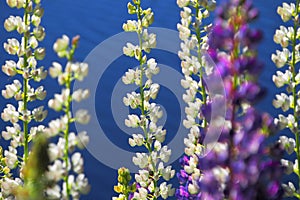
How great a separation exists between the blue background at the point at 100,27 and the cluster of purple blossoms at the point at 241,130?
4.78ft

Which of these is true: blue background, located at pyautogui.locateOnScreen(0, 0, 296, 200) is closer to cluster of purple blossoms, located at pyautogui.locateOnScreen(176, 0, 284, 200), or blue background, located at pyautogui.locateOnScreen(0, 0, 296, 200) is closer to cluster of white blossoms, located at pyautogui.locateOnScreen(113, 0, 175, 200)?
cluster of white blossoms, located at pyautogui.locateOnScreen(113, 0, 175, 200)

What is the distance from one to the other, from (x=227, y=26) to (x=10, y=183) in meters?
0.28

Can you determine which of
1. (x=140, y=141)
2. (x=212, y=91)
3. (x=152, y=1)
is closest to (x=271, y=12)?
(x=152, y=1)

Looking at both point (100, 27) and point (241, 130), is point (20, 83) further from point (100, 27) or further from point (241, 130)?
point (100, 27)

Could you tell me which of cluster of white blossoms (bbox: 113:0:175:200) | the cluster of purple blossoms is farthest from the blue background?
the cluster of purple blossoms

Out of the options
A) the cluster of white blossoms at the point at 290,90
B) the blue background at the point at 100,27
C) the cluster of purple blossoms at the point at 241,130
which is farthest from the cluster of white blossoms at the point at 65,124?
the blue background at the point at 100,27

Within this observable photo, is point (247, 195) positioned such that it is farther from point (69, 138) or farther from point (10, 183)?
point (10, 183)

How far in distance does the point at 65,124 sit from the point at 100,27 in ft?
6.08

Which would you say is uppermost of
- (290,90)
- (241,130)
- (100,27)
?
(100,27)

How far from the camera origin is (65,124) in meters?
0.26

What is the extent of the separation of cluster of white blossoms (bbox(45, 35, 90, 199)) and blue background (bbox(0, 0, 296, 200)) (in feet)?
4.89

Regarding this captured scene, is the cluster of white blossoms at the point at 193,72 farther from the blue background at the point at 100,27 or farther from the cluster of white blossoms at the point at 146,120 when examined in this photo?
the blue background at the point at 100,27

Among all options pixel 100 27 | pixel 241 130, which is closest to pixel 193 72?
pixel 241 130

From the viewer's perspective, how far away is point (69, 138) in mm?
277
